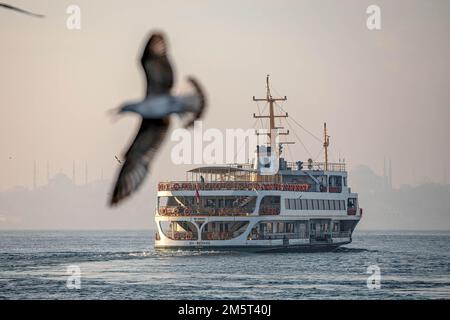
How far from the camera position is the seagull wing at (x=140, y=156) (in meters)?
8.06

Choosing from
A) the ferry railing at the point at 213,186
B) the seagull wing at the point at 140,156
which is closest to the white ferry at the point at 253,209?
the ferry railing at the point at 213,186

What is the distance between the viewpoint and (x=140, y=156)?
8.52m

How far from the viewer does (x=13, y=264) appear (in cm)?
6494

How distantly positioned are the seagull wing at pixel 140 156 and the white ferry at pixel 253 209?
54.0 metres

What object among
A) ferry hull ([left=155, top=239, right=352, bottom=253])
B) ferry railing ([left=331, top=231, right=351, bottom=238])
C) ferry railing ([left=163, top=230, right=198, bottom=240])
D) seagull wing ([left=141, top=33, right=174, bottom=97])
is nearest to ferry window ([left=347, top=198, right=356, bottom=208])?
ferry railing ([left=331, top=231, right=351, bottom=238])

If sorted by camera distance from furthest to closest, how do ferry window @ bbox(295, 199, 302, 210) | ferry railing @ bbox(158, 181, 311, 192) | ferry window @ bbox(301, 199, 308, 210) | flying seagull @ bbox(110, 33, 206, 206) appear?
ferry window @ bbox(301, 199, 308, 210) < ferry window @ bbox(295, 199, 302, 210) < ferry railing @ bbox(158, 181, 311, 192) < flying seagull @ bbox(110, 33, 206, 206)

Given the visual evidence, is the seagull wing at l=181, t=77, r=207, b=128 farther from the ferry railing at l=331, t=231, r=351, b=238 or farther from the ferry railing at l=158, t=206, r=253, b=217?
the ferry railing at l=331, t=231, r=351, b=238

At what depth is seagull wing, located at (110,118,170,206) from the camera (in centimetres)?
806

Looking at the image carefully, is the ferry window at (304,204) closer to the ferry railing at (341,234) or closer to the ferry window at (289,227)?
the ferry window at (289,227)

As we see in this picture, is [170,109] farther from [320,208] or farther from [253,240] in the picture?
[320,208]

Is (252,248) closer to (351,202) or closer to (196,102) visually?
(351,202)
